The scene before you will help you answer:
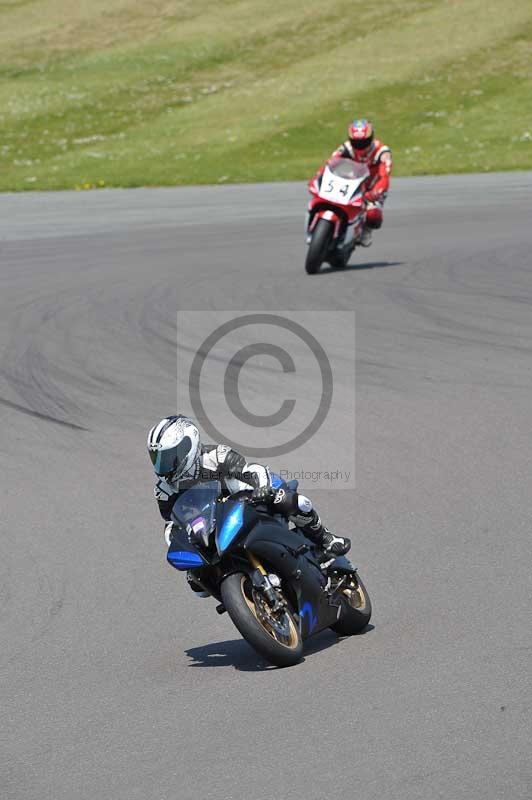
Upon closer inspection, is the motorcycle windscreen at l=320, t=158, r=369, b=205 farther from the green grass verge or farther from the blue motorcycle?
the green grass verge

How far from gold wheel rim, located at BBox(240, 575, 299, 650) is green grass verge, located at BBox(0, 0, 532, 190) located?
2345 cm

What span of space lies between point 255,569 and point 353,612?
2.50 ft

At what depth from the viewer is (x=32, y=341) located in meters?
13.5

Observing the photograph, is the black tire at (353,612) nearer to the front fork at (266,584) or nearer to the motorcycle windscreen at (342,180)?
the front fork at (266,584)

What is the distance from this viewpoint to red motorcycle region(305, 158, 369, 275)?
16156 mm

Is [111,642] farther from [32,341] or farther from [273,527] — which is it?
[32,341]

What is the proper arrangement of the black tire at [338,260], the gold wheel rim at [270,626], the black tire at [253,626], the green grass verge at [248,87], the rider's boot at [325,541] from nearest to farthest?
the black tire at [253,626] < the gold wheel rim at [270,626] < the rider's boot at [325,541] < the black tire at [338,260] < the green grass verge at [248,87]

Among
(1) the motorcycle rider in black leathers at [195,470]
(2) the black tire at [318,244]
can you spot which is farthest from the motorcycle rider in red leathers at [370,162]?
(1) the motorcycle rider in black leathers at [195,470]

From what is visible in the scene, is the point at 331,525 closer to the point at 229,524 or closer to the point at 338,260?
the point at 229,524

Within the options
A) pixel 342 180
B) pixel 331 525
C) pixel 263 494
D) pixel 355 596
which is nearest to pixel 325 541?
pixel 355 596

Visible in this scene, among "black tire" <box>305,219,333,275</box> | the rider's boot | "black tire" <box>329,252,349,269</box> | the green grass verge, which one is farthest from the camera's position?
the green grass verge

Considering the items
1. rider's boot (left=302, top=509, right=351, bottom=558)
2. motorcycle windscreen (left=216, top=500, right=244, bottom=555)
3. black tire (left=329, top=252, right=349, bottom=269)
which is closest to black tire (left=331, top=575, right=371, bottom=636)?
rider's boot (left=302, top=509, right=351, bottom=558)

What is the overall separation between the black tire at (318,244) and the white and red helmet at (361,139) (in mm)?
1388

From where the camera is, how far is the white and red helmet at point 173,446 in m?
6.08
